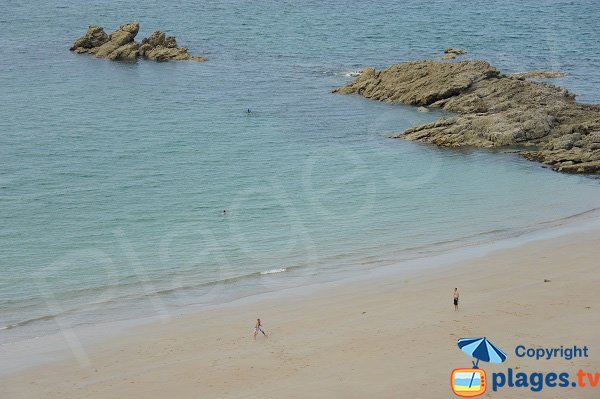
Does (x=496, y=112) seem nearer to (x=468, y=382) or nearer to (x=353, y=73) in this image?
(x=353, y=73)

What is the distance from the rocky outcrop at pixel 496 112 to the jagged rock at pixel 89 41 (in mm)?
29664

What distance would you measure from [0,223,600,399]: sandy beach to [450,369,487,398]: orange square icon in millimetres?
292

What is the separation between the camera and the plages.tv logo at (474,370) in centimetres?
2702

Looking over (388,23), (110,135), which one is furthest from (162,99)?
(388,23)

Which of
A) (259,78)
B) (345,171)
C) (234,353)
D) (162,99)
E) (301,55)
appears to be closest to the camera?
(234,353)

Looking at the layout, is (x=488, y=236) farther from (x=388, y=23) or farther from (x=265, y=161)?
(x=388, y=23)

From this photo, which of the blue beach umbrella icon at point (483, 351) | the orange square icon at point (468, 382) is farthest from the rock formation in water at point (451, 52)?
the orange square icon at point (468, 382)

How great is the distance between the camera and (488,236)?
43.0 m

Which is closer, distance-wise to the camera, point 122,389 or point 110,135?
point 122,389

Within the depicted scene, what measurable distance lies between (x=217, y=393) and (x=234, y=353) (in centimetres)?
304

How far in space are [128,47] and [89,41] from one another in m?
4.89

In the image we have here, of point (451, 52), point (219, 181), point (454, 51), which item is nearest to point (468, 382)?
point (219, 181)

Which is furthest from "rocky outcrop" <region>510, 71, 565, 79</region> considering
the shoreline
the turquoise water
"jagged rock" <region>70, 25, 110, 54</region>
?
"jagged rock" <region>70, 25, 110, 54</region>

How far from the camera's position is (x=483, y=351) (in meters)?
28.8
